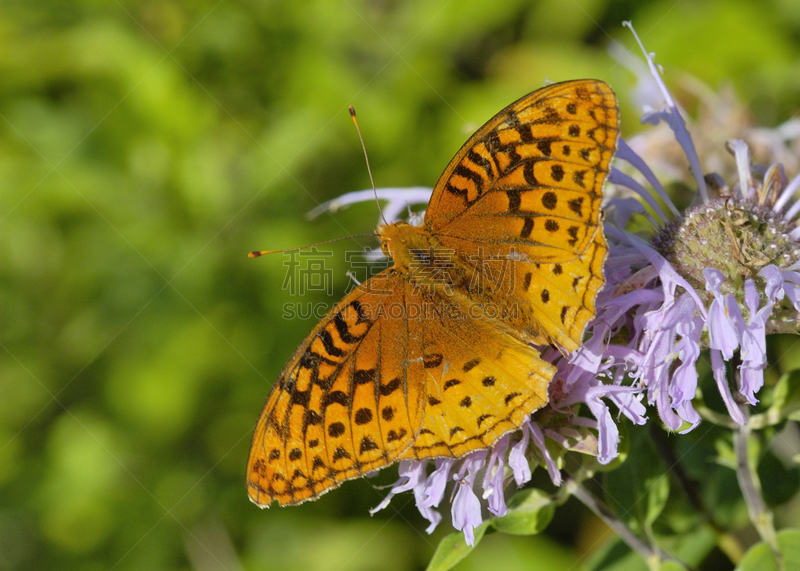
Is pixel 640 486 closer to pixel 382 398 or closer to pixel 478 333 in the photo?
pixel 478 333

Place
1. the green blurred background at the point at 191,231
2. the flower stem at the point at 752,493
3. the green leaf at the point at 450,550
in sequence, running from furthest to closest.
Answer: the green blurred background at the point at 191,231
the flower stem at the point at 752,493
the green leaf at the point at 450,550

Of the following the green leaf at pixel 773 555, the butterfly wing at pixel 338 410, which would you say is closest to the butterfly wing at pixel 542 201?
the butterfly wing at pixel 338 410

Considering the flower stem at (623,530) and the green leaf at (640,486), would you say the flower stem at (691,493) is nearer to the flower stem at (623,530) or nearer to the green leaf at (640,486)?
the green leaf at (640,486)

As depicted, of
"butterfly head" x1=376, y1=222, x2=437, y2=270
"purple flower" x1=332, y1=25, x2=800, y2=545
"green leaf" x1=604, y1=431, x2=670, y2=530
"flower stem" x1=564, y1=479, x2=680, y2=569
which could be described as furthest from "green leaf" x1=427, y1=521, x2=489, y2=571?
"butterfly head" x1=376, y1=222, x2=437, y2=270

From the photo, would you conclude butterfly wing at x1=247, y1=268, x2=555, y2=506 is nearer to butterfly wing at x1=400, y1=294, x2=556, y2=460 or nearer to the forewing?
butterfly wing at x1=400, y1=294, x2=556, y2=460

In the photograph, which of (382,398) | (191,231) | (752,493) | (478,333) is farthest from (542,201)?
(191,231)

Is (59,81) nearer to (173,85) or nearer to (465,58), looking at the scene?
(173,85)
